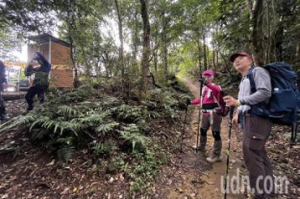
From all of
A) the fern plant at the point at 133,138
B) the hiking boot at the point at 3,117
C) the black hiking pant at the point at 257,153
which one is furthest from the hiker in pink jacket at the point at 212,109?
the hiking boot at the point at 3,117

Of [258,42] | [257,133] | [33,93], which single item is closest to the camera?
[257,133]

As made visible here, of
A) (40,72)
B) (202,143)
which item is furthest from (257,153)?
(40,72)

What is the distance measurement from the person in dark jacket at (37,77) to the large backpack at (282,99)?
5904mm

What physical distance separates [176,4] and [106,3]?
502 cm

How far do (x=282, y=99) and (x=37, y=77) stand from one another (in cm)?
623

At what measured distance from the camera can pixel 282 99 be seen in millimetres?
2225

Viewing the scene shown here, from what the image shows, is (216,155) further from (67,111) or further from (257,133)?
(67,111)

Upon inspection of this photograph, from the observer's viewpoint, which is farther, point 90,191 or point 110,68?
point 110,68

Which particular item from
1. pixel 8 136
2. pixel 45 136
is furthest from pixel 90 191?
pixel 8 136

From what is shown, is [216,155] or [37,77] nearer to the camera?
[216,155]

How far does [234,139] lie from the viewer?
5414 mm

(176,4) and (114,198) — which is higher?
(176,4)

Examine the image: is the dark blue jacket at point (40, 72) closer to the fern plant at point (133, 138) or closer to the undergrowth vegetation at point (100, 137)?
the undergrowth vegetation at point (100, 137)

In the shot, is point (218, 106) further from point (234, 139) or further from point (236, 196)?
point (234, 139)
